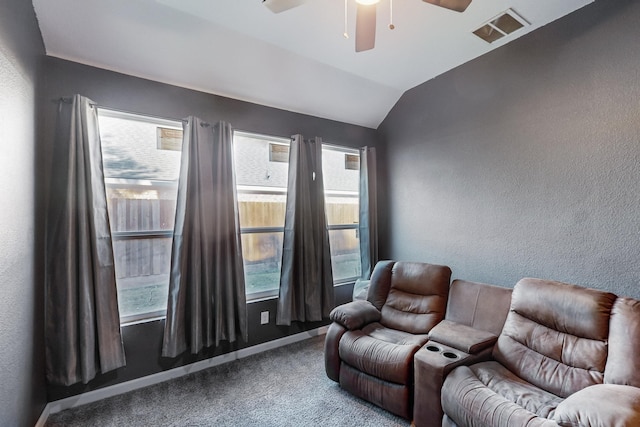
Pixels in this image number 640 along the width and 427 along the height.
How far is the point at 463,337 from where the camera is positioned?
208cm

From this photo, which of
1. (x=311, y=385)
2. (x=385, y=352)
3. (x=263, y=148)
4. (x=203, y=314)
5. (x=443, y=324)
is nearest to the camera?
(x=385, y=352)

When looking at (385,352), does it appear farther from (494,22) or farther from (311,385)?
(494,22)

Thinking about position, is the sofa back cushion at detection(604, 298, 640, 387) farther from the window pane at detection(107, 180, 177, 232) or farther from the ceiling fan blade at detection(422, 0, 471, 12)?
the window pane at detection(107, 180, 177, 232)

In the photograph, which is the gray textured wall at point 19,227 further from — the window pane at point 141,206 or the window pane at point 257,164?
the window pane at point 257,164

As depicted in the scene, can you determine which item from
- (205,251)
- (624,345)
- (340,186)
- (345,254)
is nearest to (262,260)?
(205,251)

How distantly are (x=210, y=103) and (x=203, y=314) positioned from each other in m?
2.01

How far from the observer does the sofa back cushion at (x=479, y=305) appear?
7.30ft

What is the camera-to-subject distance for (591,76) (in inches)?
86.7

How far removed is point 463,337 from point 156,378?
8.44ft

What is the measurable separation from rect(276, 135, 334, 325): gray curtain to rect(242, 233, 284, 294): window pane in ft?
0.57

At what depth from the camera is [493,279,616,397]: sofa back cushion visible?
1689mm

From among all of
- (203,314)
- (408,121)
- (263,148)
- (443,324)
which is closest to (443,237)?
(443,324)

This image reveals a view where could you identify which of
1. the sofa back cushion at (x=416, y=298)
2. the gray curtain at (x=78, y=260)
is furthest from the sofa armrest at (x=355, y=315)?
the gray curtain at (x=78, y=260)

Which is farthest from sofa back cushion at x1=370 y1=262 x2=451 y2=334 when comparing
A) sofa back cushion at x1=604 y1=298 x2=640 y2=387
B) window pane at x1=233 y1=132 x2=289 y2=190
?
window pane at x1=233 y1=132 x2=289 y2=190
